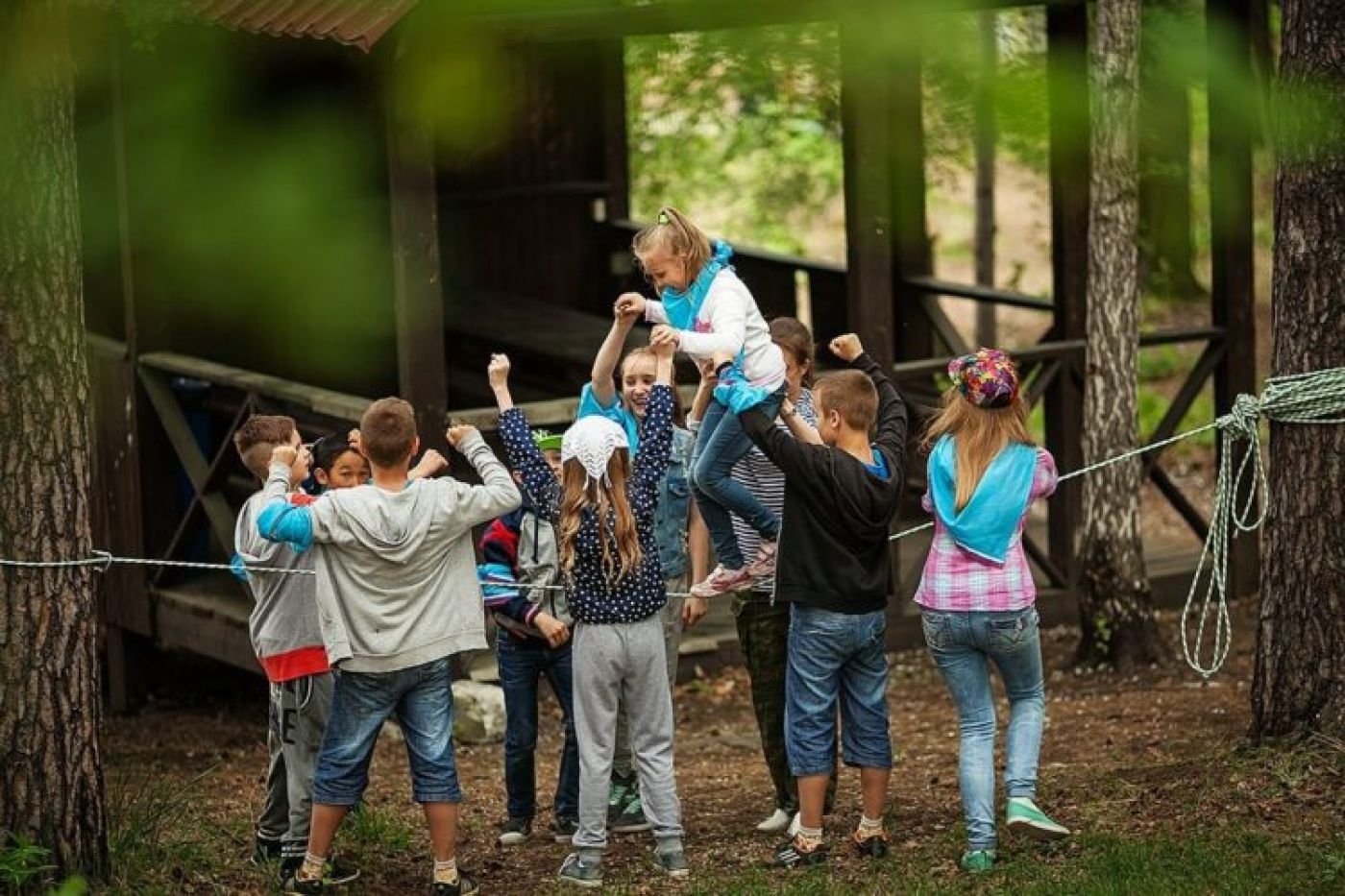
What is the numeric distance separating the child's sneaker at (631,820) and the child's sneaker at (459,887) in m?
0.63

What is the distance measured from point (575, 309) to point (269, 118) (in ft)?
8.80

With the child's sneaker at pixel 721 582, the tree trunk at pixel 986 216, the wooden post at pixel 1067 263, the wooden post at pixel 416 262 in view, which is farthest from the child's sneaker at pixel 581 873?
the tree trunk at pixel 986 216

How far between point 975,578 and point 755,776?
7.89 feet

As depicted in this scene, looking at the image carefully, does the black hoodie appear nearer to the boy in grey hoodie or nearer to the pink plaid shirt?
the pink plaid shirt

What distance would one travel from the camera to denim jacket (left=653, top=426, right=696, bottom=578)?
6668 mm

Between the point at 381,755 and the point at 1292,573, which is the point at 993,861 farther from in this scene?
the point at 381,755

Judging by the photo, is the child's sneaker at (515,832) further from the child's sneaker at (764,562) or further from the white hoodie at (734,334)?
the white hoodie at (734,334)

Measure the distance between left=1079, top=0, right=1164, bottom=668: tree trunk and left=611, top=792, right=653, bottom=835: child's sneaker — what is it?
11.0 ft

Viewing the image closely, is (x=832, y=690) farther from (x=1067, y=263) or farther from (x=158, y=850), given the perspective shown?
(x=1067, y=263)

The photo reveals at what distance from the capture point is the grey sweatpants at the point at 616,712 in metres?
Answer: 6.03

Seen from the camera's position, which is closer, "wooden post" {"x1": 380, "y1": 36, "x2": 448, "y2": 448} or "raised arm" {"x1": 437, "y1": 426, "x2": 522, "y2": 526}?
"raised arm" {"x1": 437, "y1": 426, "x2": 522, "y2": 526}

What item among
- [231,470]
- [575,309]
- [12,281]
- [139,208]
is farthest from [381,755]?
[575,309]

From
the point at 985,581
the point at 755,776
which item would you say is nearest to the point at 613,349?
the point at 985,581

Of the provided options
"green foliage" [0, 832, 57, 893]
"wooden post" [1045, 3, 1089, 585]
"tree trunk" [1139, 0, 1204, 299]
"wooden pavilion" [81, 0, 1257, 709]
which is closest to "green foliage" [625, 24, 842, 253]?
"wooden pavilion" [81, 0, 1257, 709]
